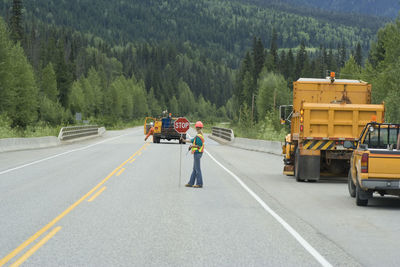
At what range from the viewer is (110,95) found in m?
139

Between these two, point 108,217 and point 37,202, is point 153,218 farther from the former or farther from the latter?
point 37,202

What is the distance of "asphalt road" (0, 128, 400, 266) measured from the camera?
7.60m

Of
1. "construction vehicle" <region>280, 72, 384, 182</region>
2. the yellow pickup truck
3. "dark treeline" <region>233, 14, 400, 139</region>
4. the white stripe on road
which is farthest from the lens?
"dark treeline" <region>233, 14, 400, 139</region>

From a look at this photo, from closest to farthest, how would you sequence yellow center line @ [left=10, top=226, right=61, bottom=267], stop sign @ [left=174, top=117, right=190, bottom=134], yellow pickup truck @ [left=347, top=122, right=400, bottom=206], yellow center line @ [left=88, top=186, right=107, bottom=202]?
yellow center line @ [left=10, top=226, right=61, bottom=267]
yellow pickup truck @ [left=347, top=122, right=400, bottom=206]
yellow center line @ [left=88, top=186, right=107, bottom=202]
stop sign @ [left=174, top=117, right=190, bottom=134]

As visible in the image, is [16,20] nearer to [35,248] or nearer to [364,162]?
[364,162]

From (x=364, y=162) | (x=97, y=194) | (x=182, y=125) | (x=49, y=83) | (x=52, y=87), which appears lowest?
(x=97, y=194)

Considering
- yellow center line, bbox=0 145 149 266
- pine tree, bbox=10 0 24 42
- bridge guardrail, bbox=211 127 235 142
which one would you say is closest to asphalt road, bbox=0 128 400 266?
yellow center line, bbox=0 145 149 266

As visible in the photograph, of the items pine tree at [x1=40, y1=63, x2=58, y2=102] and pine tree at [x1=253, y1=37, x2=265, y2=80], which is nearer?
pine tree at [x1=40, y1=63, x2=58, y2=102]

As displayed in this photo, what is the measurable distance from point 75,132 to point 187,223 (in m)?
37.0

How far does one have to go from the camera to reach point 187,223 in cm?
1011

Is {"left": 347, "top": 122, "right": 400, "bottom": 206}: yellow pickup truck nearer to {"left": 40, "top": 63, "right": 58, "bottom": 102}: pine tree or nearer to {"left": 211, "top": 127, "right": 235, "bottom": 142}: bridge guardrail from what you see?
{"left": 211, "top": 127, "right": 235, "bottom": 142}: bridge guardrail

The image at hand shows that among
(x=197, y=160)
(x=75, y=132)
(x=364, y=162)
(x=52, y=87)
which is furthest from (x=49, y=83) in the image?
(x=364, y=162)

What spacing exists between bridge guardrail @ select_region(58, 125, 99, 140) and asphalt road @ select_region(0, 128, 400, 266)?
76.9 feet

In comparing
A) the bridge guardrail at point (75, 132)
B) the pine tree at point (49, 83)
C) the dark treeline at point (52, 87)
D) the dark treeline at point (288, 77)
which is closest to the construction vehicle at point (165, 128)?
the bridge guardrail at point (75, 132)
